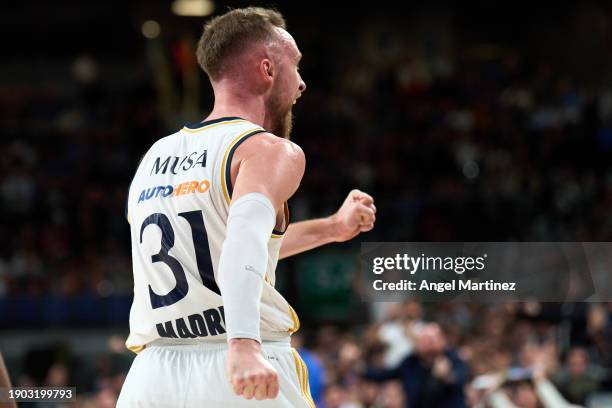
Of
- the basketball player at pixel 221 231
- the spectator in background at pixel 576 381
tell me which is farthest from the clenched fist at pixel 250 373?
the spectator in background at pixel 576 381

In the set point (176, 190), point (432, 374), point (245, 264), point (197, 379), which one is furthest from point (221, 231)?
point (432, 374)

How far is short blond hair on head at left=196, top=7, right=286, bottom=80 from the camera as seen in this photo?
3.21 m

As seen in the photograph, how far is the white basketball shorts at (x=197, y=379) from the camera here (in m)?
2.87

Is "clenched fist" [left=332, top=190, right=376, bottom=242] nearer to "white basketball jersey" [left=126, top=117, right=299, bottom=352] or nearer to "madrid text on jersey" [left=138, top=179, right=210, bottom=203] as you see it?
"white basketball jersey" [left=126, top=117, right=299, bottom=352]

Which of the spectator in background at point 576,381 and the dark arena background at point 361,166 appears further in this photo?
the dark arena background at point 361,166

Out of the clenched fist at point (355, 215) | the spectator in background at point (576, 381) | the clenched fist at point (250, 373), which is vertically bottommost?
the clenched fist at point (250, 373)

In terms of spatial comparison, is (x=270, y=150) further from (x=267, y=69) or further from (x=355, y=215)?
(x=355, y=215)

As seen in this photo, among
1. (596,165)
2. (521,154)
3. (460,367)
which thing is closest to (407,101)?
(521,154)

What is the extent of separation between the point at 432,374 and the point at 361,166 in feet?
28.7

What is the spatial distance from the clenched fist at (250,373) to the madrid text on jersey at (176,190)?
59cm

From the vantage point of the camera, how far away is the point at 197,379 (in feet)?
9.54

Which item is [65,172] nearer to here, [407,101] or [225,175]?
[407,101]

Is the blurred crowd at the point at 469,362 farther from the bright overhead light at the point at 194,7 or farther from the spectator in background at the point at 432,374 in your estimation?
the bright overhead light at the point at 194,7

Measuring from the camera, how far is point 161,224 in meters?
3.04
